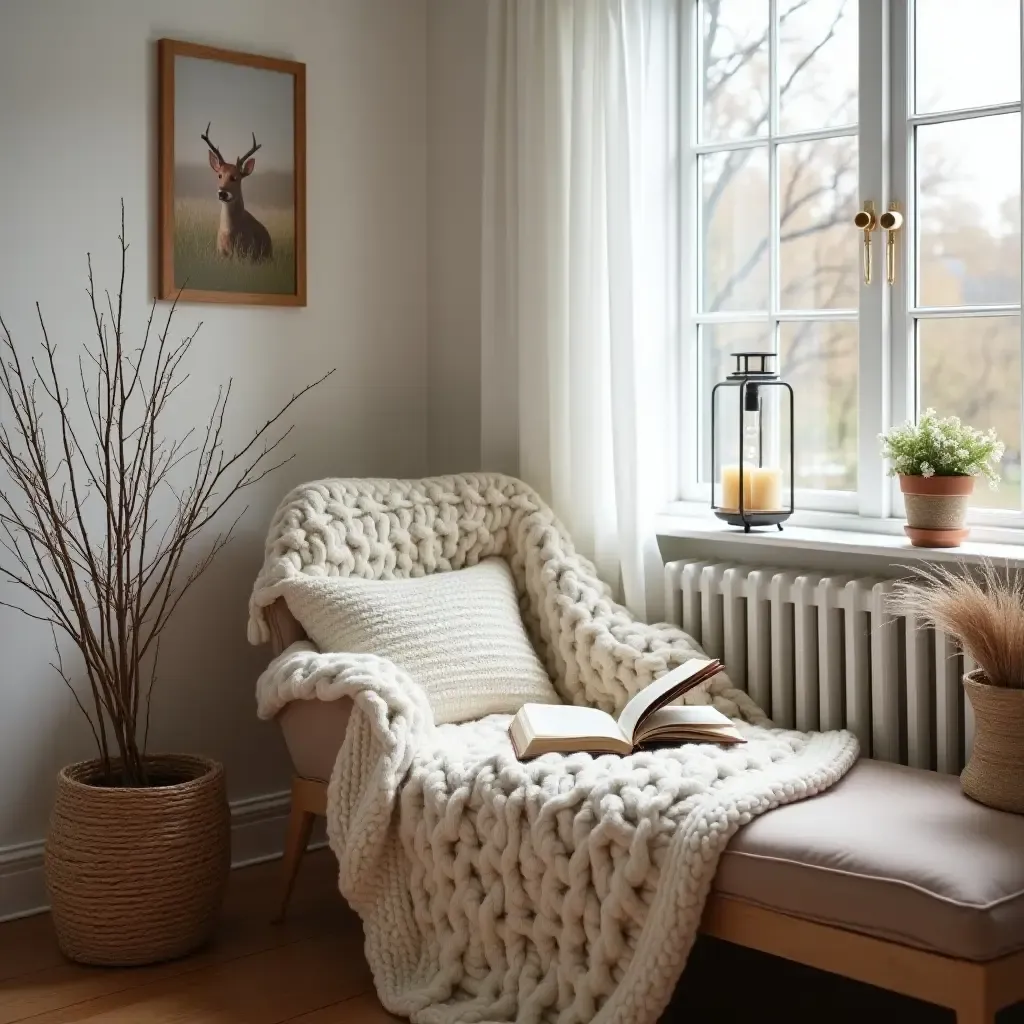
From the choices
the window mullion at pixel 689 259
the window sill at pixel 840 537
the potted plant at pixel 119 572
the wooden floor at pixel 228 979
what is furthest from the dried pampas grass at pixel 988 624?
the potted plant at pixel 119 572

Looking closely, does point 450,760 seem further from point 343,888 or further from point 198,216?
point 198,216

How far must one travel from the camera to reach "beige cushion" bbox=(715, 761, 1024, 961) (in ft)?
6.17

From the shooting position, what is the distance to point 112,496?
3.09 metres

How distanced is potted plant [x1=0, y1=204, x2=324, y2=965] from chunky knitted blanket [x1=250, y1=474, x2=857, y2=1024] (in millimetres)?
287

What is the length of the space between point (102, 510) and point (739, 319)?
58.5 inches

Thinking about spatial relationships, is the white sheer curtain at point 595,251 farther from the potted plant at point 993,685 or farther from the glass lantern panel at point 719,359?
the potted plant at point 993,685

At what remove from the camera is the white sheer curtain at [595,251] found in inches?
122

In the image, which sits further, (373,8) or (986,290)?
(373,8)

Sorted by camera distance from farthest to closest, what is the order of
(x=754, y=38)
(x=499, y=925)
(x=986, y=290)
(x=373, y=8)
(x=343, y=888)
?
(x=373, y=8)
(x=754, y=38)
(x=986, y=290)
(x=343, y=888)
(x=499, y=925)

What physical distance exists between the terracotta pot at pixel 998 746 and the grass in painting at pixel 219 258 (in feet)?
6.14

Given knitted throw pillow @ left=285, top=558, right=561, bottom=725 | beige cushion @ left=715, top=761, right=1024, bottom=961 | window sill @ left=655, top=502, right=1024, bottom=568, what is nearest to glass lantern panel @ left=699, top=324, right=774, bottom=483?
window sill @ left=655, top=502, right=1024, bottom=568

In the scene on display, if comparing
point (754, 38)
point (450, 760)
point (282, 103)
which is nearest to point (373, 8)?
point (282, 103)

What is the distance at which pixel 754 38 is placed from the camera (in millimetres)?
3123

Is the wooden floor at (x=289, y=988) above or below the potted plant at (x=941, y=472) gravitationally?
below
